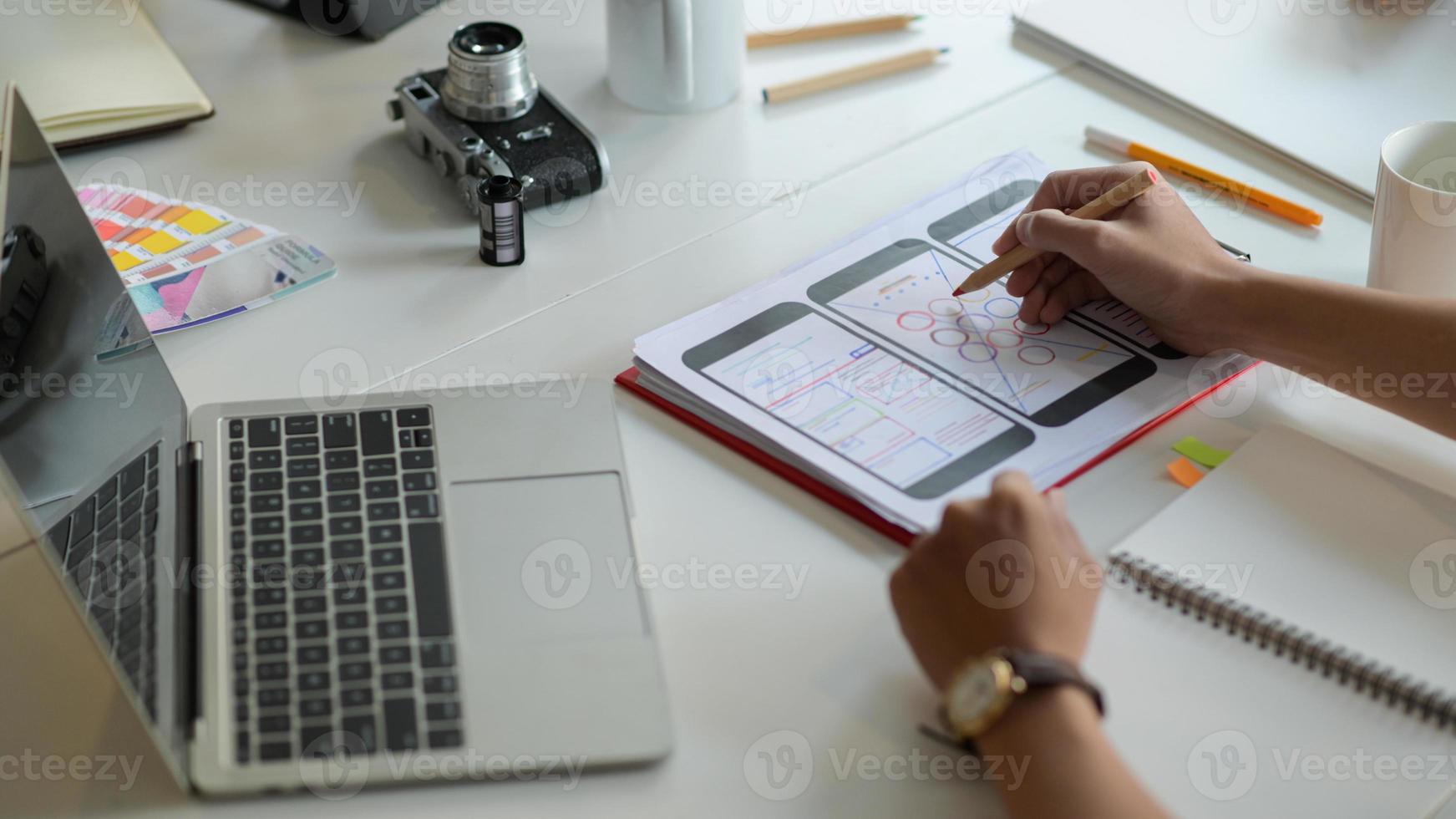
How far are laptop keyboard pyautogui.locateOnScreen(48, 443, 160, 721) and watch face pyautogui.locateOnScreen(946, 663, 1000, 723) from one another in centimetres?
40

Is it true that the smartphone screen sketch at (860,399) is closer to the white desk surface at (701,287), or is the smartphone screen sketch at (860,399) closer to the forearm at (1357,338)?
the white desk surface at (701,287)

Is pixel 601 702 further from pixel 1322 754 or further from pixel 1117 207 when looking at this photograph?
pixel 1117 207

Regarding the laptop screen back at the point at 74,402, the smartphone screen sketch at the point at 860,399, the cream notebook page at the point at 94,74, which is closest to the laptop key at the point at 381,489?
the laptop screen back at the point at 74,402

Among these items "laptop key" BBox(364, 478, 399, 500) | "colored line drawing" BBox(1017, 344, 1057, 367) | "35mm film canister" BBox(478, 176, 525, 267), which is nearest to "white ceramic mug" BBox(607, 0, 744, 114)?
"35mm film canister" BBox(478, 176, 525, 267)

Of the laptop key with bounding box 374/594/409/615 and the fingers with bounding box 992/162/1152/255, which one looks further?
the fingers with bounding box 992/162/1152/255

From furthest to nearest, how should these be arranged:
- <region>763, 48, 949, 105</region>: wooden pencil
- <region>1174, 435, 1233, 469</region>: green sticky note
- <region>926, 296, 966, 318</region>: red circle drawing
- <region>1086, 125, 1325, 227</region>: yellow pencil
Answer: <region>763, 48, 949, 105</region>: wooden pencil < <region>1086, 125, 1325, 227</region>: yellow pencil < <region>926, 296, 966, 318</region>: red circle drawing < <region>1174, 435, 1233, 469</region>: green sticky note

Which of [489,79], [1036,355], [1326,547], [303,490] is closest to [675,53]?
[489,79]

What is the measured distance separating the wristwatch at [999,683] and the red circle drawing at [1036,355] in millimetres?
294

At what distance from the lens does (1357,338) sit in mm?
855

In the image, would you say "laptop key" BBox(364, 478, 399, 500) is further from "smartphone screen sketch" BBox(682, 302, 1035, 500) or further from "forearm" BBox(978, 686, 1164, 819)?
"forearm" BBox(978, 686, 1164, 819)

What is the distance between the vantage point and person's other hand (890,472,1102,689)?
669 mm

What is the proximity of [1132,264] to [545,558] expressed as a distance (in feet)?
1.51

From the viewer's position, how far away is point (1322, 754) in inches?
26.3

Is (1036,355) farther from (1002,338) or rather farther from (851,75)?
(851,75)
